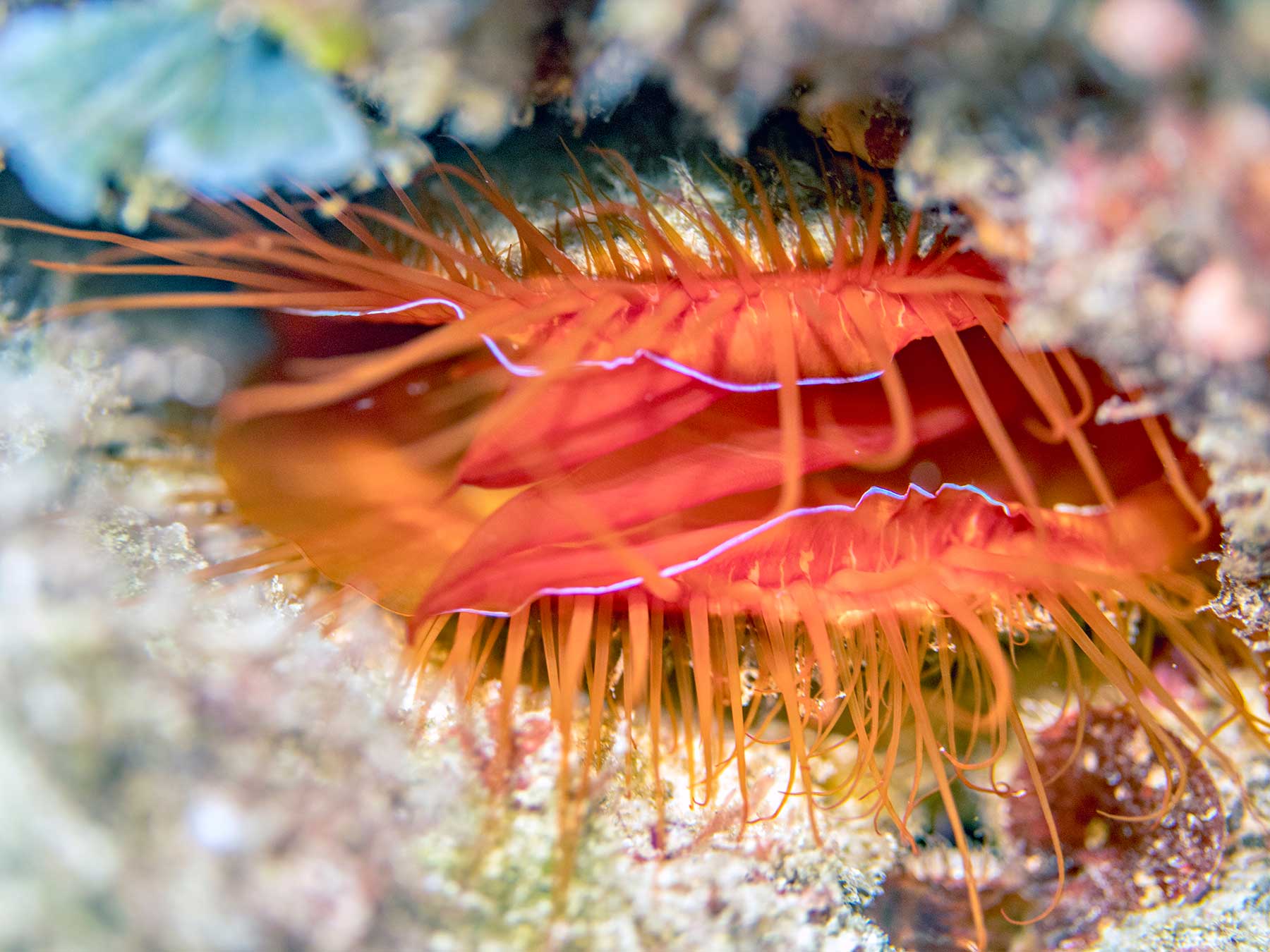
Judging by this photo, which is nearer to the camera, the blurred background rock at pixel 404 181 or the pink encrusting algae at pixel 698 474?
the blurred background rock at pixel 404 181

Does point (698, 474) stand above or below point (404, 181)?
below

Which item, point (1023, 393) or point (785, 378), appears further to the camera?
point (1023, 393)

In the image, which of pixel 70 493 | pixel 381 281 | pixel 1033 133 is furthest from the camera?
pixel 381 281

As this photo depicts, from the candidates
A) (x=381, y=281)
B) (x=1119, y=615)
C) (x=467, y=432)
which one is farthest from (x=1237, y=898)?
(x=381, y=281)

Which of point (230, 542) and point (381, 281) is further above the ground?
point (381, 281)

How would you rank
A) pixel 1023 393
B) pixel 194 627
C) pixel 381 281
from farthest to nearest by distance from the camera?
pixel 1023 393, pixel 381 281, pixel 194 627

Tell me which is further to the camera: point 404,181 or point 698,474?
point 698,474

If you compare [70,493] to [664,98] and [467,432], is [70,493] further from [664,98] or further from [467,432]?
[664,98]

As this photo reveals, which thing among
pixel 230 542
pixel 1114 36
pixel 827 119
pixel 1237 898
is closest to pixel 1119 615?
pixel 1237 898

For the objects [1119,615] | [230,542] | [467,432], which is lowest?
[1119,615]

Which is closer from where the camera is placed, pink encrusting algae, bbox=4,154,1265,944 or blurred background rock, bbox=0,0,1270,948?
blurred background rock, bbox=0,0,1270,948
